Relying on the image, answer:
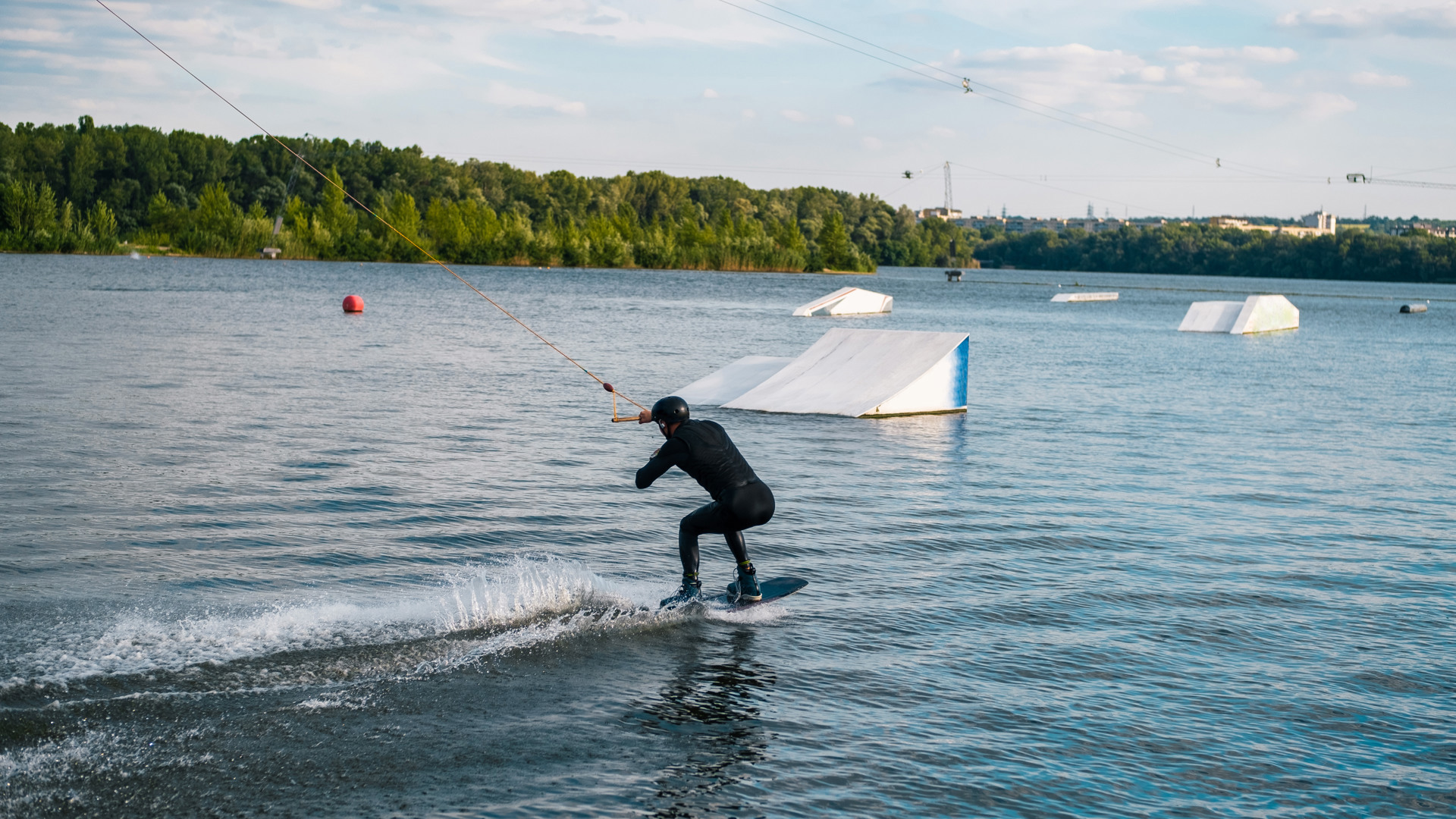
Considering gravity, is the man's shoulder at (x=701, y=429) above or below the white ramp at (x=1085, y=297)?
below

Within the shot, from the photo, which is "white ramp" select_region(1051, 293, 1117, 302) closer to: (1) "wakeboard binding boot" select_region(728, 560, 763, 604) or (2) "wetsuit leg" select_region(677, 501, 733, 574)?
(1) "wakeboard binding boot" select_region(728, 560, 763, 604)

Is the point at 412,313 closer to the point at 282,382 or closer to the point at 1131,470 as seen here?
the point at 282,382

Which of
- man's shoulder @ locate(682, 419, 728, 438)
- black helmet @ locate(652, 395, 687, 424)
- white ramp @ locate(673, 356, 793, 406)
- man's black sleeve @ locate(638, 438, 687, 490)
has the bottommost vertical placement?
white ramp @ locate(673, 356, 793, 406)

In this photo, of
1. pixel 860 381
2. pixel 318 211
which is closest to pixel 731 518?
pixel 860 381

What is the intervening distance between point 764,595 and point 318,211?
14966cm

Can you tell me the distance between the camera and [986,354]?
146ft

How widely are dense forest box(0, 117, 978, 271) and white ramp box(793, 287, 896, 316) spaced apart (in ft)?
249

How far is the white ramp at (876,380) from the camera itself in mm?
24562

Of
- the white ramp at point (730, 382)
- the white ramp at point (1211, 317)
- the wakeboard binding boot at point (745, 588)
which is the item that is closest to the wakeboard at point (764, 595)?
the wakeboard binding boot at point (745, 588)

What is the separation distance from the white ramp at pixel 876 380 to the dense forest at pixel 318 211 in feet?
377

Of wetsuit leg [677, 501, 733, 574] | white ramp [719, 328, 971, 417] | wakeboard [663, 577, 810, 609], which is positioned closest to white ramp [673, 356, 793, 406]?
white ramp [719, 328, 971, 417]

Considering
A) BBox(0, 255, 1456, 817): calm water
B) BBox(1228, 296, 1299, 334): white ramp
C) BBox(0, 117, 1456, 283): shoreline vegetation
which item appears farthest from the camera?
BBox(0, 117, 1456, 283): shoreline vegetation

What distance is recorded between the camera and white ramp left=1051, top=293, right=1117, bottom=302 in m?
105

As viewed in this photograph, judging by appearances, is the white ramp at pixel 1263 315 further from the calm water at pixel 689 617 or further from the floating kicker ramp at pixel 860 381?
the floating kicker ramp at pixel 860 381
